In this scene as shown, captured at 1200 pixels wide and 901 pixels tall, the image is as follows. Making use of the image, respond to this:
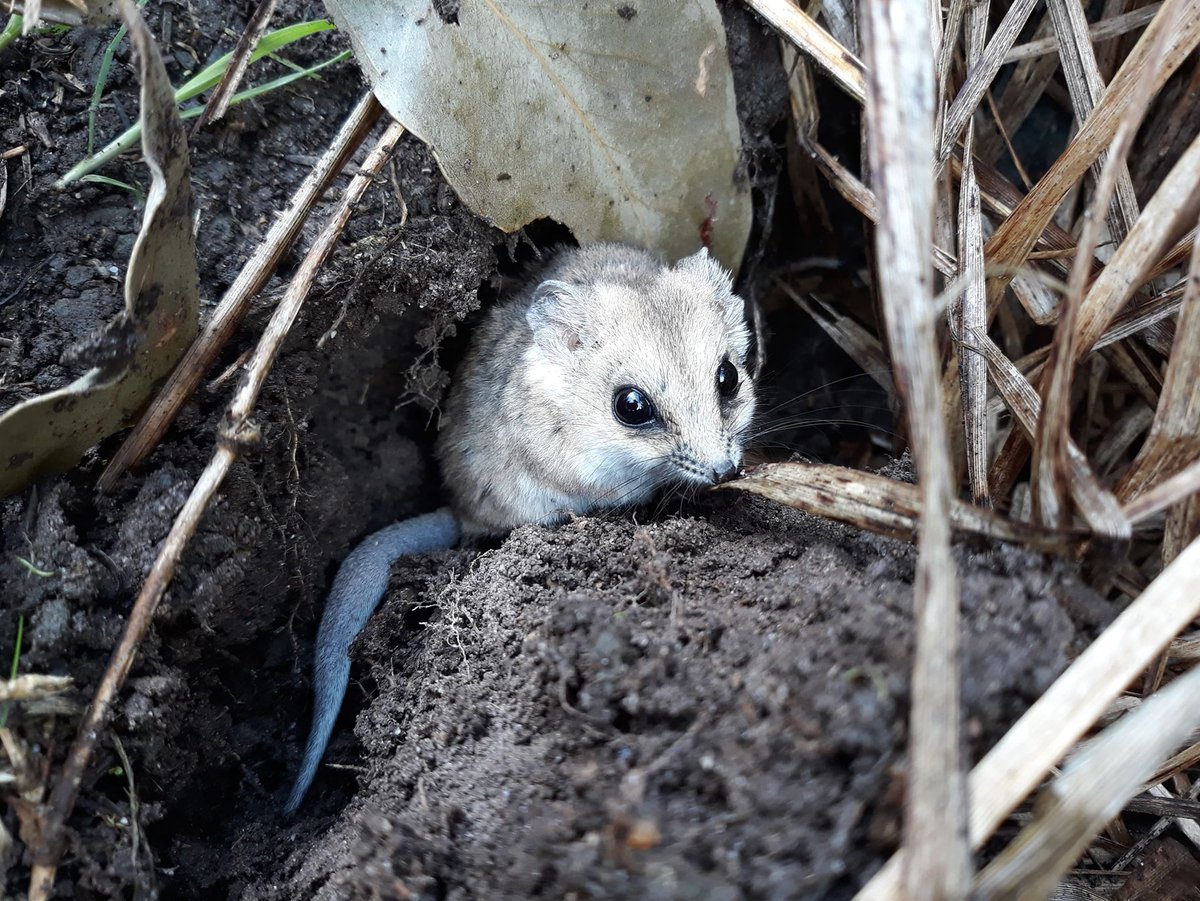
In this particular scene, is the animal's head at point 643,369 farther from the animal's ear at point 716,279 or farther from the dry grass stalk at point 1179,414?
the dry grass stalk at point 1179,414

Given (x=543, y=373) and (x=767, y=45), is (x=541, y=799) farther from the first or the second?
(x=767, y=45)

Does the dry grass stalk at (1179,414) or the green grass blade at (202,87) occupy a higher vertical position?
the green grass blade at (202,87)

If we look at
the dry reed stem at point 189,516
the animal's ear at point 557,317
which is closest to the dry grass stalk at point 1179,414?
the animal's ear at point 557,317

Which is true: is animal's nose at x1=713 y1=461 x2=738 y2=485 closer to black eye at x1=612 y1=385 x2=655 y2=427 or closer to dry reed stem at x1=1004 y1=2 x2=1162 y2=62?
black eye at x1=612 y1=385 x2=655 y2=427

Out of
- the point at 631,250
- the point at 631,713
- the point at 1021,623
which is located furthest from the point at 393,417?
the point at 1021,623

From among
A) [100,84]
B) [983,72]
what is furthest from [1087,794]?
[100,84]

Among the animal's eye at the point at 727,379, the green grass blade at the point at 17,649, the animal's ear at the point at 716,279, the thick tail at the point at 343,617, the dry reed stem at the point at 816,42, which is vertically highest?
the dry reed stem at the point at 816,42

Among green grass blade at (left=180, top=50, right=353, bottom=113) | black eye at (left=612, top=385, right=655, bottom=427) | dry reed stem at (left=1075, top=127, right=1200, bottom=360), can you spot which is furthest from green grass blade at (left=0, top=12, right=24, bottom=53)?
dry reed stem at (left=1075, top=127, right=1200, bottom=360)

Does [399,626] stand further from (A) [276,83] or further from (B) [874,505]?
(A) [276,83]
